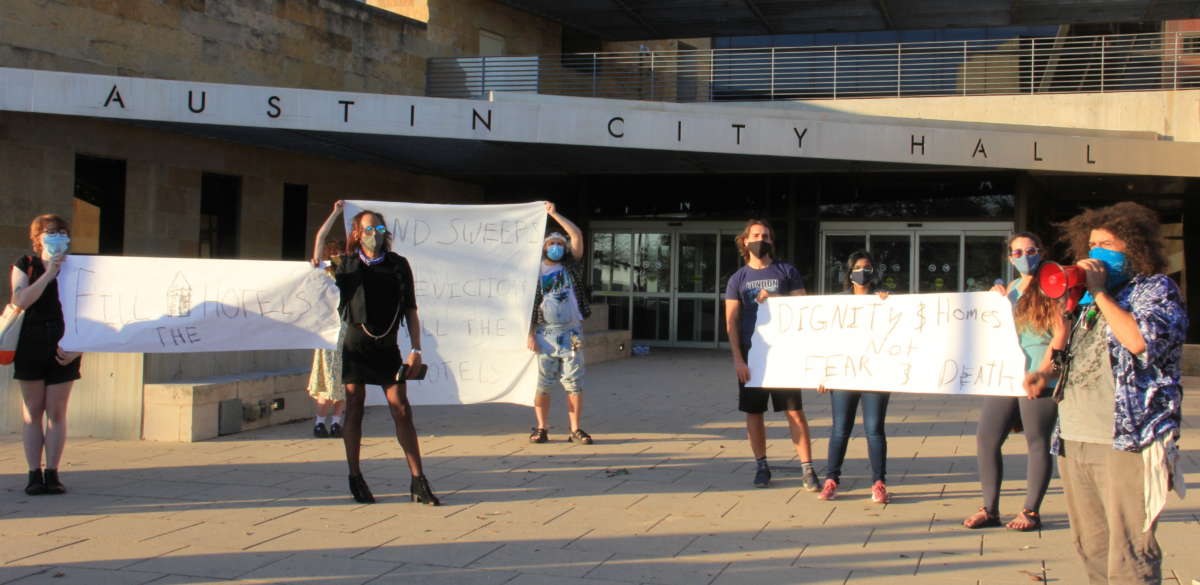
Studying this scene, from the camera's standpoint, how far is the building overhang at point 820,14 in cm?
2262

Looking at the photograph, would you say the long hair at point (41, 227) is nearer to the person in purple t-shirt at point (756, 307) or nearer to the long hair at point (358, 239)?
the long hair at point (358, 239)

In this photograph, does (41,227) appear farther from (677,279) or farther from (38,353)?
(677,279)

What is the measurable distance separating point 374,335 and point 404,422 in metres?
0.56

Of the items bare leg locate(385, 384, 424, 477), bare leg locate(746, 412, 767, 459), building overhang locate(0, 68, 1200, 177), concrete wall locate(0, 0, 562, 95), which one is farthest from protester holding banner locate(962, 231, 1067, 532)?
concrete wall locate(0, 0, 562, 95)

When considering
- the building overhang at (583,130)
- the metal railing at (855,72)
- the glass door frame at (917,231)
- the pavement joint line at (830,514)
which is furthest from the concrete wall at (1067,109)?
the pavement joint line at (830,514)

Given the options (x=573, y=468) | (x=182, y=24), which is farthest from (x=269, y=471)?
(x=182, y=24)

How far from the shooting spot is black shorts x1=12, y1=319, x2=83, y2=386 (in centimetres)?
670

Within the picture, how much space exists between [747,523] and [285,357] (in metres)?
5.63

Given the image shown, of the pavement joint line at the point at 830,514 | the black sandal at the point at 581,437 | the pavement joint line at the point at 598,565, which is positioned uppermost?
the black sandal at the point at 581,437

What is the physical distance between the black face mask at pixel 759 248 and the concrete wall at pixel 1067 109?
14718mm

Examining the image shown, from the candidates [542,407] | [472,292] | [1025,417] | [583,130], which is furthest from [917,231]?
[1025,417]

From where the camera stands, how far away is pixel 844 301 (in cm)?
691

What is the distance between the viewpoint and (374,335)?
6422 millimetres

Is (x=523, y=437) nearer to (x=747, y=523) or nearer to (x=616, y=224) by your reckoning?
(x=747, y=523)
